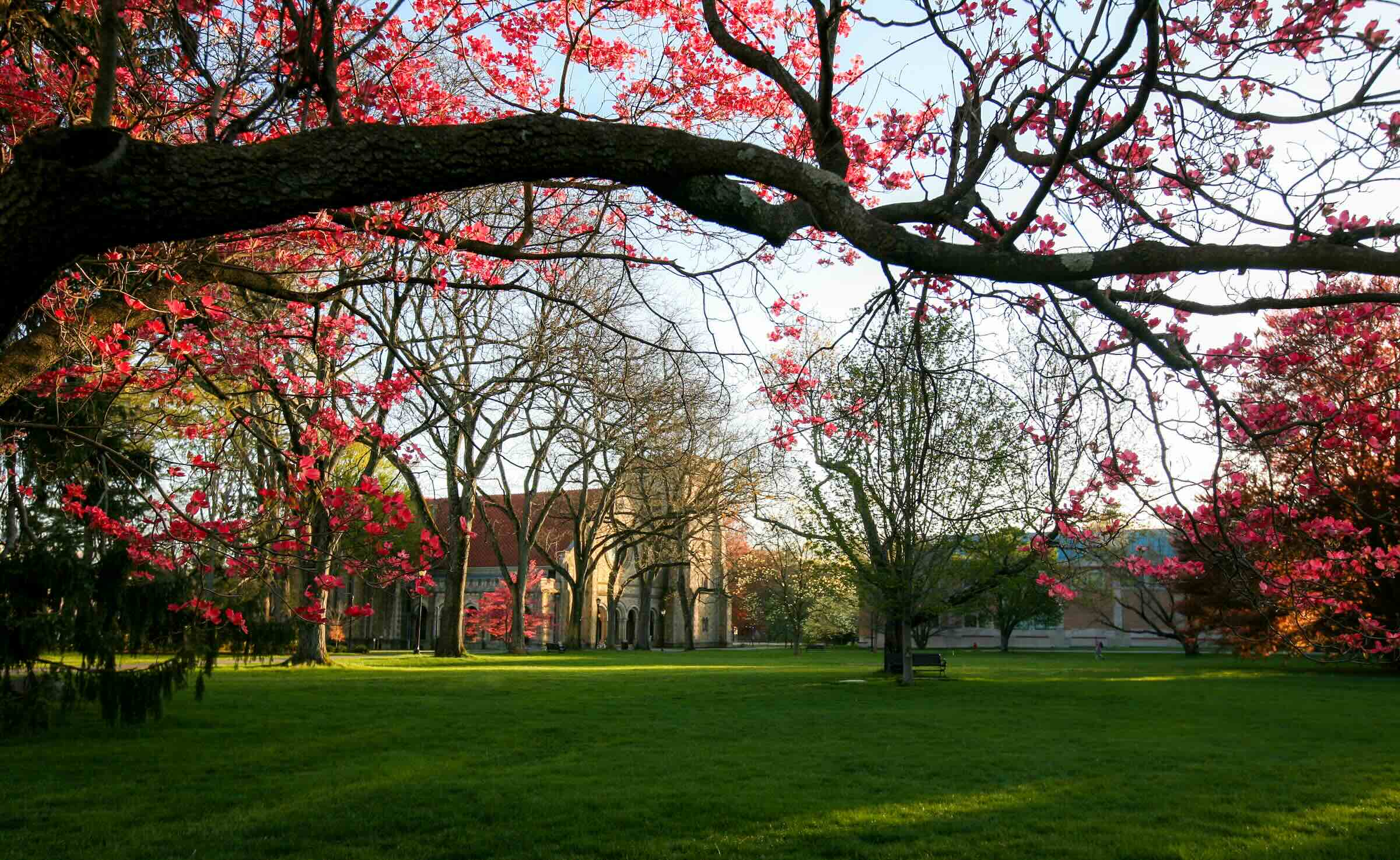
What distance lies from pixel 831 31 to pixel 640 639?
46.8 meters

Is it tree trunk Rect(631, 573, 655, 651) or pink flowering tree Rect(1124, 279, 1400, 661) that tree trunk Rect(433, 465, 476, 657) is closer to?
tree trunk Rect(631, 573, 655, 651)

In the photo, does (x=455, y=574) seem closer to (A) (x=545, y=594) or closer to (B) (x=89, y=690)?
(B) (x=89, y=690)

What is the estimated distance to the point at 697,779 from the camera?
27.5 ft

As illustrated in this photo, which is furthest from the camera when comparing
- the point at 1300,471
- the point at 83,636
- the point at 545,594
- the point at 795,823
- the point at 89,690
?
the point at 545,594

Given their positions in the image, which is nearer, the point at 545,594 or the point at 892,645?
the point at 892,645

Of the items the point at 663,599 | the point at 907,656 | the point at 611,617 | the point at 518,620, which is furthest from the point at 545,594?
the point at 907,656

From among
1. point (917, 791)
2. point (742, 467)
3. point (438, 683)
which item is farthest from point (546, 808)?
point (742, 467)

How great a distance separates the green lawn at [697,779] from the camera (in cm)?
610

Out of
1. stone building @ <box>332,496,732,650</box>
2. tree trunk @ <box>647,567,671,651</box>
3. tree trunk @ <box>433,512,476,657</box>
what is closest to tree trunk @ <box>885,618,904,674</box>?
tree trunk @ <box>433,512,476,657</box>

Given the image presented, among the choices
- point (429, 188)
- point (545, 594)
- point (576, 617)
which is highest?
point (429, 188)

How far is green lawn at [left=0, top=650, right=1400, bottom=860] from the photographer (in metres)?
6.10

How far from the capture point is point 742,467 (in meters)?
34.5

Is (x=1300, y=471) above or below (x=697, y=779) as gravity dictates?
above

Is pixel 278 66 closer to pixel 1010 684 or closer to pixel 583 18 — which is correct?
pixel 583 18
